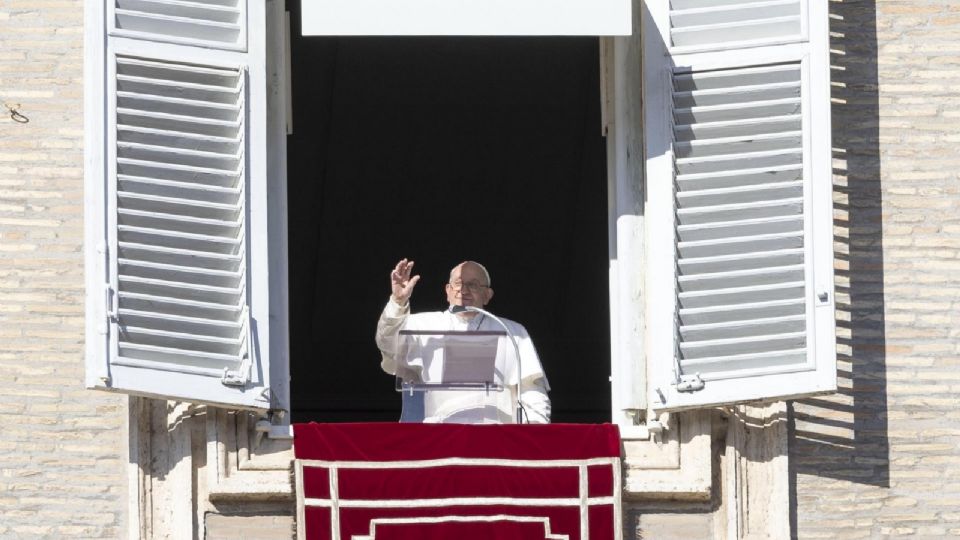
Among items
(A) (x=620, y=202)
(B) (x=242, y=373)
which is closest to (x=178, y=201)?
(B) (x=242, y=373)

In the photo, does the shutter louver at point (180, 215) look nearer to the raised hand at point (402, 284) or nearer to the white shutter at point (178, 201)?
the white shutter at point (178, 201)

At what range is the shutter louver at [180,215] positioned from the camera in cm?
954

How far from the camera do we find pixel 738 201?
984cm

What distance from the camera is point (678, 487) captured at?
9602 mm

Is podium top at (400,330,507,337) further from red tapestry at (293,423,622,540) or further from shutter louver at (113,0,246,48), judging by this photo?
shutter louver at (113,0,246,48)

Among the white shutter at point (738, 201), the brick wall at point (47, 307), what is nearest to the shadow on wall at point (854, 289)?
the white shutter at point (738, 201)

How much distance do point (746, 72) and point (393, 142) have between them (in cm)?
600

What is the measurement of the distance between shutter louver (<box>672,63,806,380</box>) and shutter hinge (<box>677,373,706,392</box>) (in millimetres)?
35

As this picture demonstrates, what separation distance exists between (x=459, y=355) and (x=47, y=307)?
1.40 m

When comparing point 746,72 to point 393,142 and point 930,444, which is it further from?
point 393,142

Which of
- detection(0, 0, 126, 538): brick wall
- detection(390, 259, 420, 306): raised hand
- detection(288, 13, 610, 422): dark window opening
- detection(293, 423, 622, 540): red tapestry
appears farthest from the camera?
detection(288, 13, 610, 422): dark window opening

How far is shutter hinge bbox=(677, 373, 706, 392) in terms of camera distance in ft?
31.5

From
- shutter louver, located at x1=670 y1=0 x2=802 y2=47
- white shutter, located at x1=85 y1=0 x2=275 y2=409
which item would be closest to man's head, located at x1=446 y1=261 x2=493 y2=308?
white shutter, located at x1=85 y1=0 x2=275 y2=409

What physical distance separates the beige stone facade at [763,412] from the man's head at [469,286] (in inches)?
51.0
